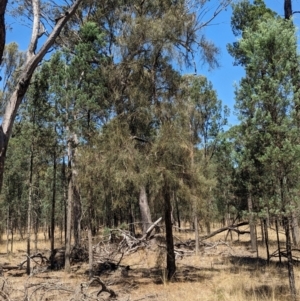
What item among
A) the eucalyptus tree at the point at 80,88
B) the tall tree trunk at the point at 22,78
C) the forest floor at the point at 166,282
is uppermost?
the eucalyptus tree at the point at 80,88

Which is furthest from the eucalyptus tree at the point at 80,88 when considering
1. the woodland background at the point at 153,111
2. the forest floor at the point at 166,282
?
the forest floor at the point at 166,282

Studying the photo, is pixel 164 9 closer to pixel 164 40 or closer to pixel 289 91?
pixel 164 40

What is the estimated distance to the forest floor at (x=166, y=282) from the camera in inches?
289

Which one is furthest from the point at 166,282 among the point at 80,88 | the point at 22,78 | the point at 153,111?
the point at 22,78

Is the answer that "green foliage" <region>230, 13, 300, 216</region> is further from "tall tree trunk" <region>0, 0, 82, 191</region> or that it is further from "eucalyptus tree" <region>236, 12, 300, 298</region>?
"tall tree trunk" <region>0, 0, 82, 191</region>

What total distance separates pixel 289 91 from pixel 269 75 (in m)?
0.49

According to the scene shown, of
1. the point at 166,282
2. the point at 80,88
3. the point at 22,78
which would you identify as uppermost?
the point at 80,88

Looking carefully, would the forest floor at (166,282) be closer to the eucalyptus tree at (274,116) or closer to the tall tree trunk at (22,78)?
the eucalyptus tree at (274,116)

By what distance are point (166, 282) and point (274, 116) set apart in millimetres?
5503

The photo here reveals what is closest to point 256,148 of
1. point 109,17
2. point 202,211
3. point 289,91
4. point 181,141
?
point 289,91

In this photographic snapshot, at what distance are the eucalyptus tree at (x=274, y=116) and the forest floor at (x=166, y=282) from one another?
76.9 inches

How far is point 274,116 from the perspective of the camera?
22.7 feet

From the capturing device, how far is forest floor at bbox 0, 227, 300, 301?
7346 millimetres

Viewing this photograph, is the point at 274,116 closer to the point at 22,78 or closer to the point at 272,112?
the point at 272,112
